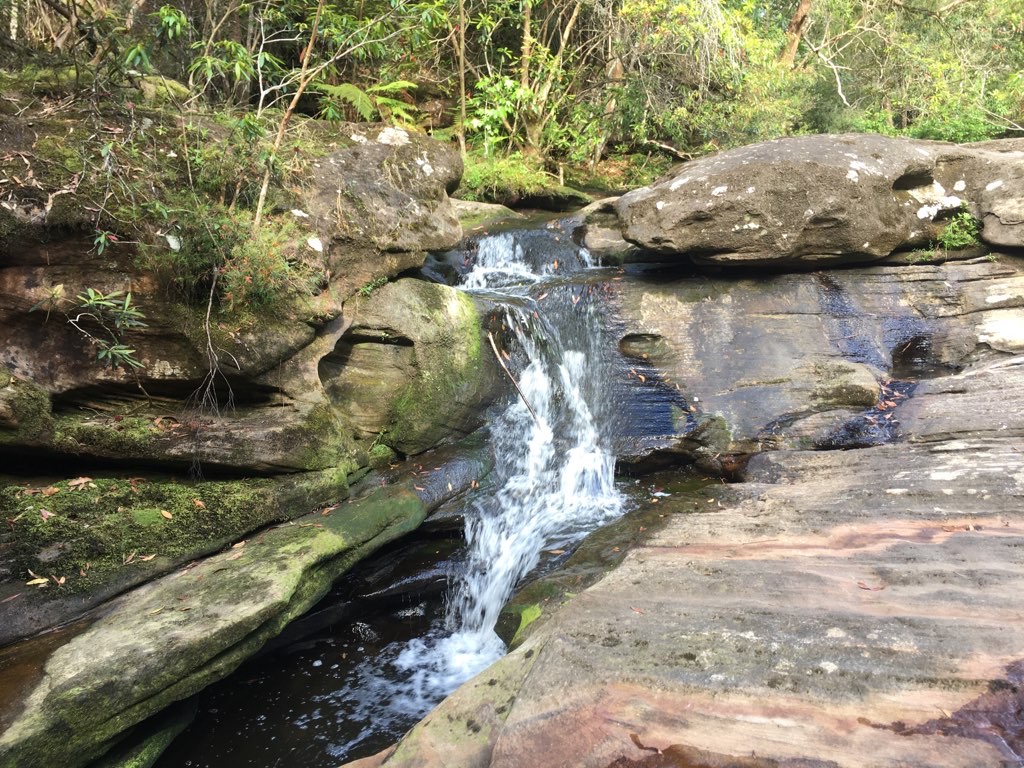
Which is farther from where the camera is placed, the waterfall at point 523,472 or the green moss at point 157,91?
the green moss at point 157,91

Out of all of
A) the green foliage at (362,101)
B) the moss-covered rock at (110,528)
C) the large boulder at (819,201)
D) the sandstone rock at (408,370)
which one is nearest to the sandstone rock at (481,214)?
the green foliage at (362,101)

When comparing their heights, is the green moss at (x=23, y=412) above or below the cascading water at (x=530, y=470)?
above

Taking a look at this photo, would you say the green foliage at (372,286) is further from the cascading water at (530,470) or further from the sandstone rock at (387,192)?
the cascading water at (530,470)

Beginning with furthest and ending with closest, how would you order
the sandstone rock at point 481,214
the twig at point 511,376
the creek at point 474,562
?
the sandstone rock at point 481,214 < the twig at point 511,376 < the creek at point 474,562

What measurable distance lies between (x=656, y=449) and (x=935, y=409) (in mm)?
2638

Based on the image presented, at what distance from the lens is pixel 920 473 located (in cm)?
496

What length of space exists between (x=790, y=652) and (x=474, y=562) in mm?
3238

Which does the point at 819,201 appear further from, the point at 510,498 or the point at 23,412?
the point at 23,412

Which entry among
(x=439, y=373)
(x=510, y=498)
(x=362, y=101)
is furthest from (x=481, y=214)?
(x=510, y=498)

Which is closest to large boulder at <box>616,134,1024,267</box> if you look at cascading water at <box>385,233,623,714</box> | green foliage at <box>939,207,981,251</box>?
green foliage at <box>939,207,981,251</box>

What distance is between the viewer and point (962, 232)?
308 inches

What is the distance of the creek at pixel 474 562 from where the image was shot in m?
4.31

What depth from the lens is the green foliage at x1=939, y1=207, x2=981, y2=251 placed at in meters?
7.80

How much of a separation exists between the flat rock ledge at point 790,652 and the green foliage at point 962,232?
4.02 metres
